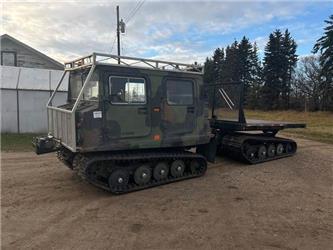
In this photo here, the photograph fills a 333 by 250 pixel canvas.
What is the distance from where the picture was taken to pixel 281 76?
51.4 m

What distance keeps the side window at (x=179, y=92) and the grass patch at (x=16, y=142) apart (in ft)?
22.6

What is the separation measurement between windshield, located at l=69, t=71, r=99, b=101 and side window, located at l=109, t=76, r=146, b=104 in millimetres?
311

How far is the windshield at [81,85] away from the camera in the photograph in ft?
22.3

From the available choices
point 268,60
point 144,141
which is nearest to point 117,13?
point 144,141

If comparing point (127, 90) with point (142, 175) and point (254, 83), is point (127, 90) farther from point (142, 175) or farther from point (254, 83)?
point (254, 83)

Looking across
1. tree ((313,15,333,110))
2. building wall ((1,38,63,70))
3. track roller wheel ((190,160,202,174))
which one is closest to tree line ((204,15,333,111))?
tree ((313,15,333,110))

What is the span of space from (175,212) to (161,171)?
1779 millimetres

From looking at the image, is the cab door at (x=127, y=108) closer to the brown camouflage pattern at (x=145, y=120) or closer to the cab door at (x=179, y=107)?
the brown camouflage pattern at (x=145, y=120)

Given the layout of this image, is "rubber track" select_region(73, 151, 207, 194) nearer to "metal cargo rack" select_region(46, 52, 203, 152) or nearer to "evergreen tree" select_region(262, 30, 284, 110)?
"metal cargo rack" select_region(46, 52, 203, 152)

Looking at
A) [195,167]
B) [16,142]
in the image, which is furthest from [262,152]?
[16,142]

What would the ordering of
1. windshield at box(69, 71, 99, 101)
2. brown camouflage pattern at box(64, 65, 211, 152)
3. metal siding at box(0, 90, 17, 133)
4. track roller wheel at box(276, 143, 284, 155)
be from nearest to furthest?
1. brown camouflage pattern at box(64, 65, 211, 152)
2. windshield at box(69, 71, 99, 101)
3. track roller wheel at box(276, 143, 284, 155)
4. metal siding at box(0, 90, 17, 133)

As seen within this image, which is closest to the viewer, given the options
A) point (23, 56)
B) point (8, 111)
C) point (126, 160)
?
point (126, 160)

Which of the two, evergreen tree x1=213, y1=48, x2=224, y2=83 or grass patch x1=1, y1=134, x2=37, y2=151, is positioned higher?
evergreen tree x1=213, y1=48, x2=224, y2=83

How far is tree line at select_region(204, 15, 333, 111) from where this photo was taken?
4761 cm
